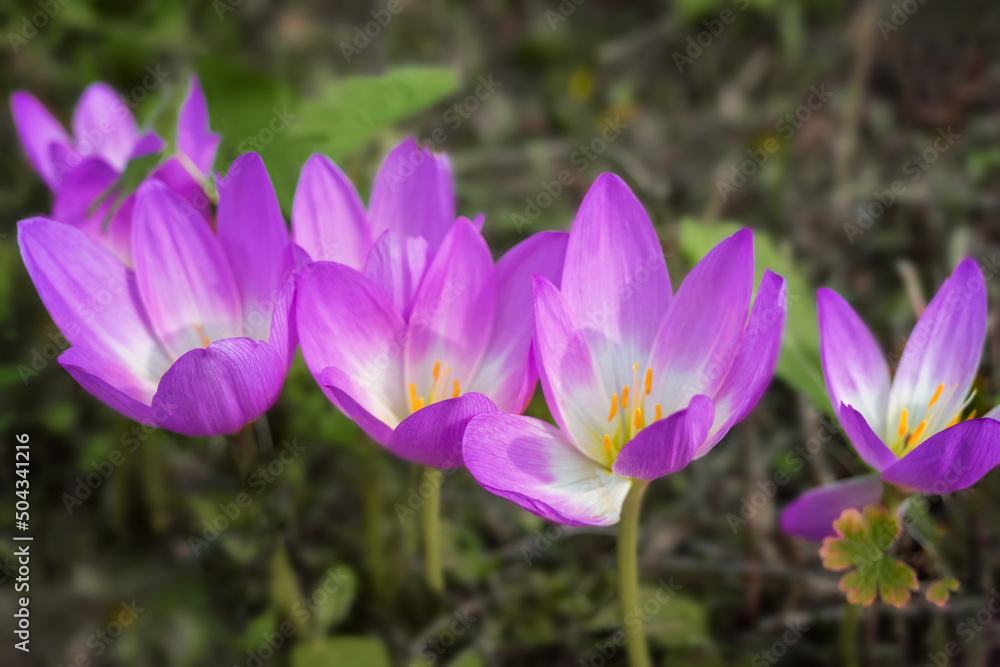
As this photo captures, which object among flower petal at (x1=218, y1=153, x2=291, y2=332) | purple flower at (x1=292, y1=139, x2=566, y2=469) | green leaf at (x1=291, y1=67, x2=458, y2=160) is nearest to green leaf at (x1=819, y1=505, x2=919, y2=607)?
purple flower at (x1=292, y1=139, x2=566, y2=469)

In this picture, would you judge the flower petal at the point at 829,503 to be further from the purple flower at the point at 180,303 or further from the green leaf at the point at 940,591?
the purple flower at the point at 180,303

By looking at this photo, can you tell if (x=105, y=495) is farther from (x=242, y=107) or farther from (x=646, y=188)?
(x=646, y=188)

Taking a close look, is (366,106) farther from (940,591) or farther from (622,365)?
(940,591)

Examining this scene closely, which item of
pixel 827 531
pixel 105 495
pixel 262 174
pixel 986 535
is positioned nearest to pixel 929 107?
pixel 986 535

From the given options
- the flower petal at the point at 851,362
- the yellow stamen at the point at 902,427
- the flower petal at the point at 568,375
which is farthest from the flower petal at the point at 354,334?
the yellow stamen at the point at 902,427

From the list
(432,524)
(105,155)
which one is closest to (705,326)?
(432,524)

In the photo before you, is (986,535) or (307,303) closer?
(307,303)

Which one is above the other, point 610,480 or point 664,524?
point 610,480
